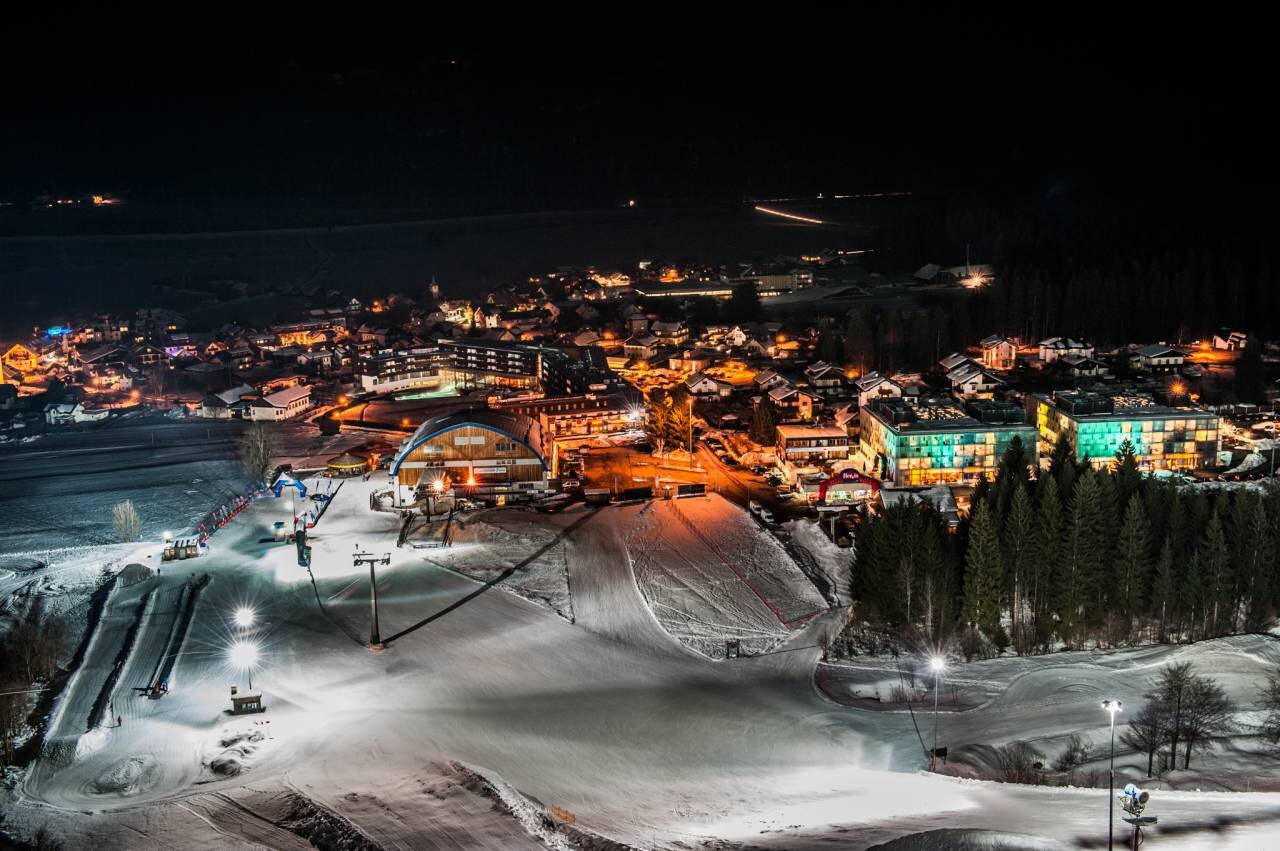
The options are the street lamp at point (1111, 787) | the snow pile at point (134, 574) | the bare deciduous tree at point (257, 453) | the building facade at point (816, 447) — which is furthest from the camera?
the bare deciduous tree at point (257, 453)

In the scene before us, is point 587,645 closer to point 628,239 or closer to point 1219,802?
point 1219,802

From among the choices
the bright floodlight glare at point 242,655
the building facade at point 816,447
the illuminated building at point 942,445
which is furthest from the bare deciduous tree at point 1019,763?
the building facade at point 816,447

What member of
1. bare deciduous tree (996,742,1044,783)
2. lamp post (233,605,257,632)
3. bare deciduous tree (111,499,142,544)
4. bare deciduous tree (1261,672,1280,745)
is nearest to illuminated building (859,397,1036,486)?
bare deciduous tree (1261,672,1280,745)

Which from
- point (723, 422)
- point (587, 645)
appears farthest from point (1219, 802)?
point (723, 422)

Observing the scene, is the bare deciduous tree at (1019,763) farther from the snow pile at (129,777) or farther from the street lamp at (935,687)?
the snow pile at (129,777)

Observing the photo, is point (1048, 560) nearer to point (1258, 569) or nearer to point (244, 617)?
point (1258, 569)

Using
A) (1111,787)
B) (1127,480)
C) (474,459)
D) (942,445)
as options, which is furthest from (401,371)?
(1111,787)

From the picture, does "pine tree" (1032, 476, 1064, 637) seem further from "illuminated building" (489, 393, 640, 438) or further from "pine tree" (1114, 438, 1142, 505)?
"illuminated building" (489, 393, 640, 438)
